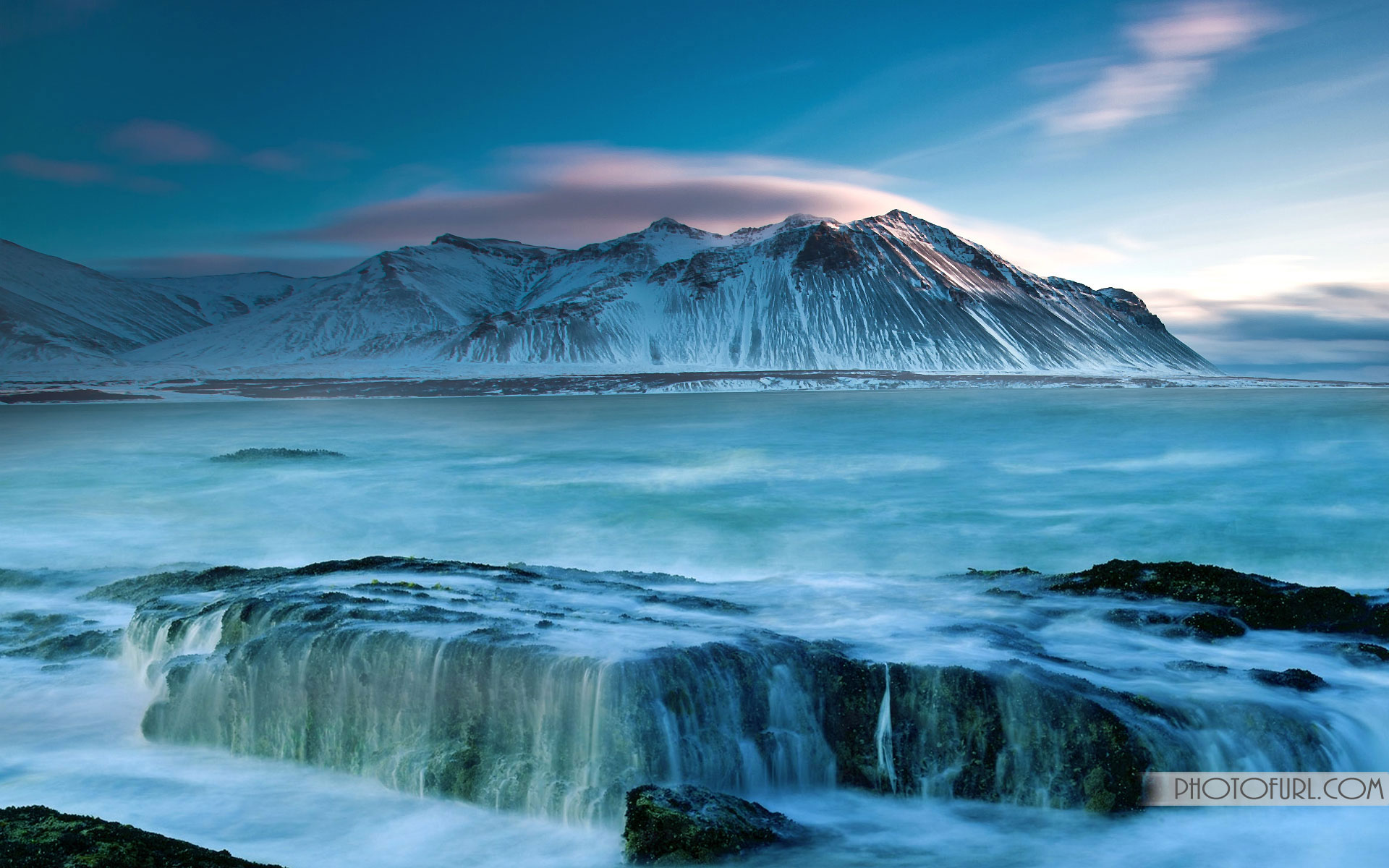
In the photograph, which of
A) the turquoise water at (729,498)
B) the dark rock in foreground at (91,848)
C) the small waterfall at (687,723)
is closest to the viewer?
the dark rock in foreground at (91,848)

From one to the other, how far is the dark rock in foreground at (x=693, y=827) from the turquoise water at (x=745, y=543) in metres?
0.31

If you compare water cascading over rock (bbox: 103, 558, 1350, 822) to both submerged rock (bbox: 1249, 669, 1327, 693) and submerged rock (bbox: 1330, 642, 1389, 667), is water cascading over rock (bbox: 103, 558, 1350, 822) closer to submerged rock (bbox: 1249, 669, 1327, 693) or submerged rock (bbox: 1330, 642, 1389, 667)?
submerged rock (bbox: 1249, 669, 1327, 693)

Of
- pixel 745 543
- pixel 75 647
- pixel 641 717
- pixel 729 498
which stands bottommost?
pixel 75 647

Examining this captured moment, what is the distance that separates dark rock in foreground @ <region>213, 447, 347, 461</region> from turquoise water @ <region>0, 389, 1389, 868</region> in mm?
1083

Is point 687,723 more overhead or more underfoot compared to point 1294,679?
more underfoot

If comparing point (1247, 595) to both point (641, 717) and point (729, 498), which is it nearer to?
point (641, 717)

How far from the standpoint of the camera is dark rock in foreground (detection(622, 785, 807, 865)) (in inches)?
257

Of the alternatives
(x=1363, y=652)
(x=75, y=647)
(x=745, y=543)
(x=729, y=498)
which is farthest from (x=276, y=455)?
(x=1363, y=652)

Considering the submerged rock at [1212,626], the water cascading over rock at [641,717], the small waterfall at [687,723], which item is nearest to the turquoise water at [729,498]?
the submerged rock at [1212,626]

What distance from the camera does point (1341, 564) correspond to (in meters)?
16.0

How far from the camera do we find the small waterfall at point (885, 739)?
7859mm

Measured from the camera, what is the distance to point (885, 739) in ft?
26.1

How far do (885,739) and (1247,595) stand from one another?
572 centimetres

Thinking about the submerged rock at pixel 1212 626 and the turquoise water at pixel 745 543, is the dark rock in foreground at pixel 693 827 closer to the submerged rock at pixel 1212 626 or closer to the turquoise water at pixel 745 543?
the turquoise water at pixel 745 543
